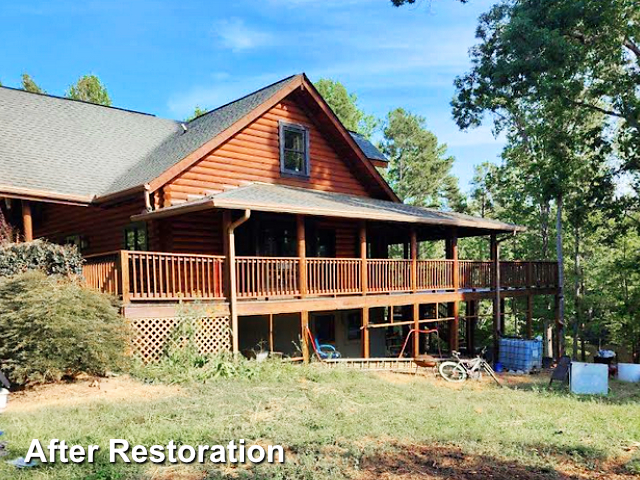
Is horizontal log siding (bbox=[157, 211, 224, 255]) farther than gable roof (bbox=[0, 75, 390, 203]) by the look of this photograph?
No

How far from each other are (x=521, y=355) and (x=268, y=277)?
9.47 metres

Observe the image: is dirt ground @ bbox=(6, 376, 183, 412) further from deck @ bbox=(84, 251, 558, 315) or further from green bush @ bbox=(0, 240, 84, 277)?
green bush @ bbox=(0, 240, 84, 277)

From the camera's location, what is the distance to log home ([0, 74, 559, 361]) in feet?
39.7

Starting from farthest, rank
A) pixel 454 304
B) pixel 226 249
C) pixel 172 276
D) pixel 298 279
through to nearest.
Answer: pixel 454 304 < pixel 298 279 < pixel 226 249 < pixel 172 276

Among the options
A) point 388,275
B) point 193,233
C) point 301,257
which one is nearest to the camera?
point 301,257

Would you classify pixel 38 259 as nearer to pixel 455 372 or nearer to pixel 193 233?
pixel 193 233

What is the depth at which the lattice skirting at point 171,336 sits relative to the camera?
10.7 m

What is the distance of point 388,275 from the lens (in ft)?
52.1

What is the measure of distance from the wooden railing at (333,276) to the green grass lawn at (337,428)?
12.8 feet

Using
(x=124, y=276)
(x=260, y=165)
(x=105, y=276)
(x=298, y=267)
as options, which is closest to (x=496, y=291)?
(x=298, y=267)

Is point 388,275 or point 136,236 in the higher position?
point 136,236

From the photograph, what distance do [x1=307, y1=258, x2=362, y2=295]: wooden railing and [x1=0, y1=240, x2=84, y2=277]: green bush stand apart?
5559 millimetres

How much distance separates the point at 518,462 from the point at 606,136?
21.0 metres

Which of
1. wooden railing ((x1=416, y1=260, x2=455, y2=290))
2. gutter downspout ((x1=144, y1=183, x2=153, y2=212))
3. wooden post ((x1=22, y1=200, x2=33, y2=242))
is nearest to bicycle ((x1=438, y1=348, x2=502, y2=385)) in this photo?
wooden railing ((x1=416, y1=260, x2=455, y2=290))
